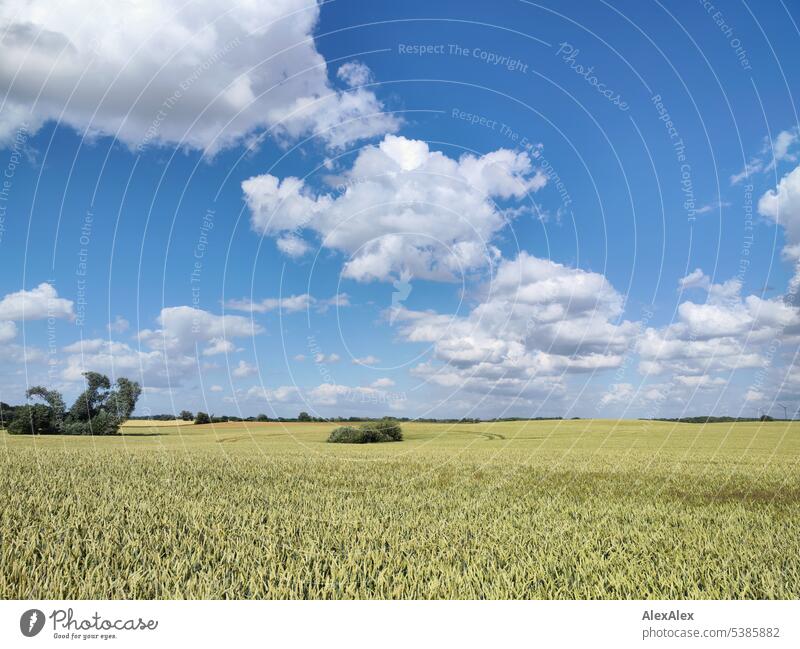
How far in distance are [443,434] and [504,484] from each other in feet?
147

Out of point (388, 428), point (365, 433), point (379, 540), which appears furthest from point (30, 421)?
point (379, 540)

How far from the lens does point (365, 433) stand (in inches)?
1852

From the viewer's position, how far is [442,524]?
833 centimetres

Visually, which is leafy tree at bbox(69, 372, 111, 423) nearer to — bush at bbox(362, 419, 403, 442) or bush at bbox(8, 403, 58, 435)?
bush at bbox(8, 403, 58, 435)

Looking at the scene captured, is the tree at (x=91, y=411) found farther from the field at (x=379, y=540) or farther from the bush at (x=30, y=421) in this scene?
the field at (x=379, y=540)

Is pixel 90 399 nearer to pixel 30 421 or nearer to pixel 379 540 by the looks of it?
pixel 30 421

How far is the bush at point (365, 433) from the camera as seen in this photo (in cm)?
4622

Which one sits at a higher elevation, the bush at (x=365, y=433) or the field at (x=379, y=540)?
the field at (x=379, y=540)

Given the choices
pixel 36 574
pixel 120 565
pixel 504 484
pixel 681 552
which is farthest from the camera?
pixel 504 484

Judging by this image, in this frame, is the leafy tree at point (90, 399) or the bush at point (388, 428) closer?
the leafy tree at point (90, 399)

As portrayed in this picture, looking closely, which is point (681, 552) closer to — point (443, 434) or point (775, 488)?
point (775, 488)

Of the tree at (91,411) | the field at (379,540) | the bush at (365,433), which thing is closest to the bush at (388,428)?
the bush at (365,433)
